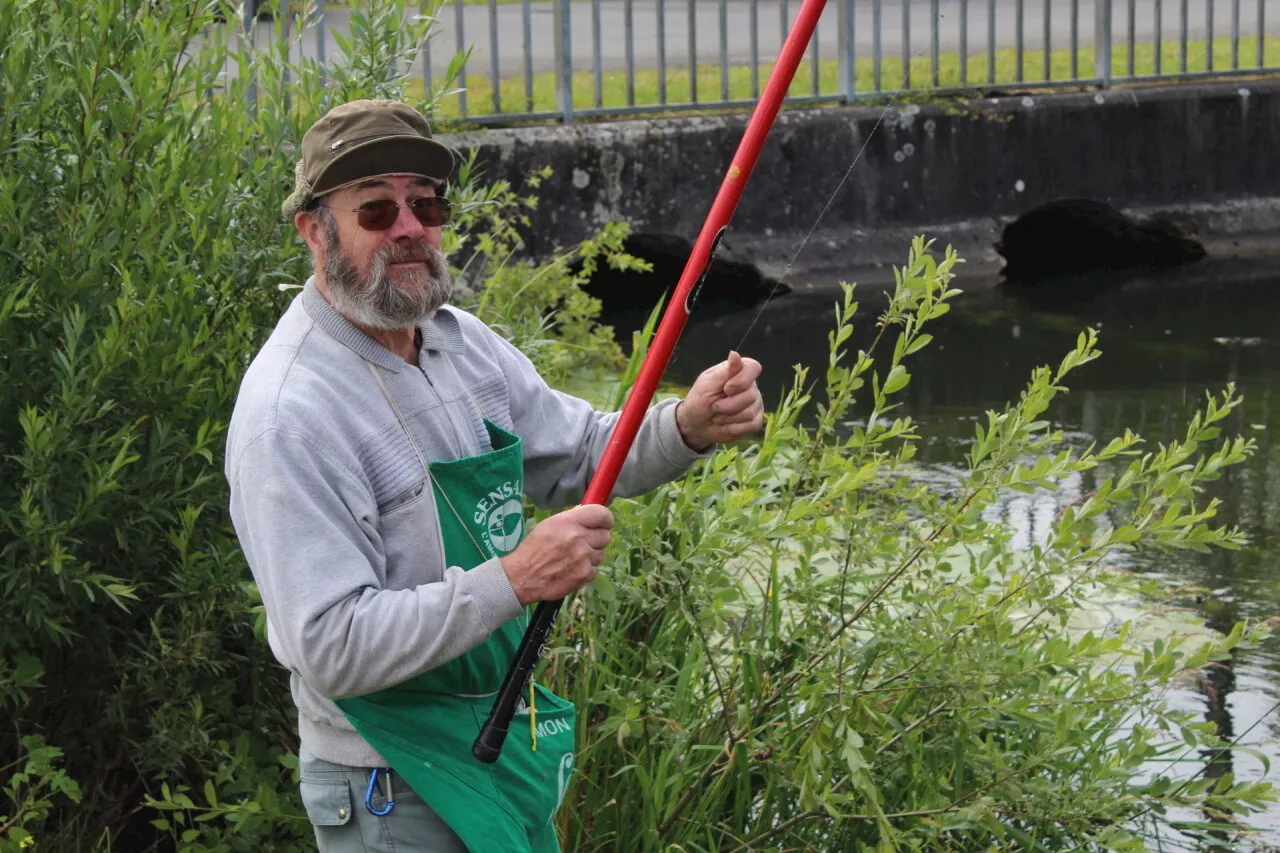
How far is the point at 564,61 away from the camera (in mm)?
9328

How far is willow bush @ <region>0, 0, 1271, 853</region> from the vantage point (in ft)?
10.4

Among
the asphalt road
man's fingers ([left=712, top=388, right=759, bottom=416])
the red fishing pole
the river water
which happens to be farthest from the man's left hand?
the asphalt road

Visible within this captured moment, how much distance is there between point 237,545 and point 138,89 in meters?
0.91

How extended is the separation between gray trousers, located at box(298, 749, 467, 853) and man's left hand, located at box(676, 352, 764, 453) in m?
0.73

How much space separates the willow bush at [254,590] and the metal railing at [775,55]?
14.6ft

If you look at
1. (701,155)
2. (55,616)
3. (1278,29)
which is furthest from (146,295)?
(1278,29)

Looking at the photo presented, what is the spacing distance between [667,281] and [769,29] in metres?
4.97

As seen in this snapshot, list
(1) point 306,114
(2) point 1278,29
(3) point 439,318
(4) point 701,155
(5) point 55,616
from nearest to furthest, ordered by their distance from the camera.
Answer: (3) point 439,318 → (5) point 55,616 → (1) point 306,114 → (4) point 701,155 → (2) point 1278,29

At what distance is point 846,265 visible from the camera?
9.99 metres

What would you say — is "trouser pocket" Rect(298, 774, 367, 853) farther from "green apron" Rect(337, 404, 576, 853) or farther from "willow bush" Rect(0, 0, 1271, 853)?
"willow bush" Rect(0, 0, 1271, 853)

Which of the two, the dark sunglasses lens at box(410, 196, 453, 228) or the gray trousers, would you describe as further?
the dark sunglasses lens at box(410, 196, 453, 228)

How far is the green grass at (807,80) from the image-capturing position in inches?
391

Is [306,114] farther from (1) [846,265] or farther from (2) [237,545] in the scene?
(1) [846,265]

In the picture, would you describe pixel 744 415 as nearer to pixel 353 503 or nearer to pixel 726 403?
pixel 726 403
